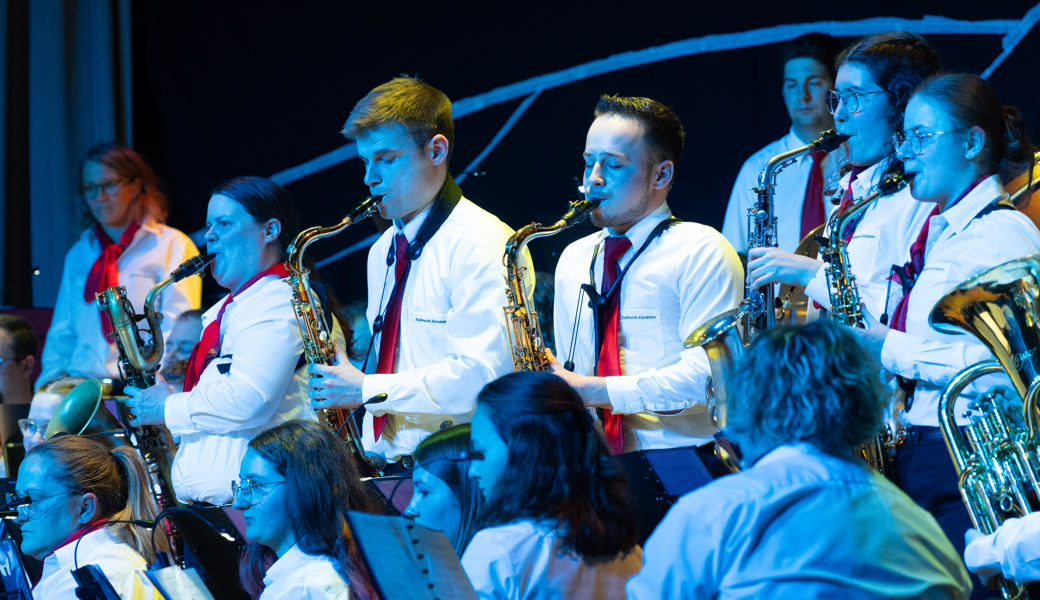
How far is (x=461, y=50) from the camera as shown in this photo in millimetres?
6492

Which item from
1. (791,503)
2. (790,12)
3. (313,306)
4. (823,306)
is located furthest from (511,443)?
(790,12)

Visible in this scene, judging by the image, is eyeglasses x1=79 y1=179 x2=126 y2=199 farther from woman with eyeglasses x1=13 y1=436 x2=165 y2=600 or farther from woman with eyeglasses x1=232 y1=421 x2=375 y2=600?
woman with eyeglasses x1=232 y1=421 x2=375 y2=600

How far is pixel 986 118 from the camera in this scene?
11.6 feet

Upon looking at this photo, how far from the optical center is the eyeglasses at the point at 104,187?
657 cm

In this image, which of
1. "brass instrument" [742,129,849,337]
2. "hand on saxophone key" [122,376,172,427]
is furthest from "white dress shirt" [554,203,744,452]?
"hand on saxophone key" [122,376,172,427]

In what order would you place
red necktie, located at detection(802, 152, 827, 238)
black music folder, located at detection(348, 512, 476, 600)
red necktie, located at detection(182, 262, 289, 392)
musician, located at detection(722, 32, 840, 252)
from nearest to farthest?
black music folder, located at detection(348, 512, 476, 600) → red necktie, located at detection(182, 262, 289, 392) → red necktie, located at detection(802, 152, 827, 238) → musician, located at detection(722, 32, 840, 252)

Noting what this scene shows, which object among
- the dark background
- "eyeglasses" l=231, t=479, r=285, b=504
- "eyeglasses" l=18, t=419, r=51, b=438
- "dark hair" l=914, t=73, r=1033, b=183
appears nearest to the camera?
"dark hair" l=914, t=73, r=1033, b=183

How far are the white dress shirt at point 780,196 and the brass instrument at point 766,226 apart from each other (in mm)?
Result: 872

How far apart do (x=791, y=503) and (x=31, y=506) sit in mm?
3029

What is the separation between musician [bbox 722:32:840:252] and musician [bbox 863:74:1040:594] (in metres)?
1.52

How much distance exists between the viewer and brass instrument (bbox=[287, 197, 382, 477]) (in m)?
4.44

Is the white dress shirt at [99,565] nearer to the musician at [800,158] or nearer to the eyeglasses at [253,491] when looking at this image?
the eyeglasses at [253,491]

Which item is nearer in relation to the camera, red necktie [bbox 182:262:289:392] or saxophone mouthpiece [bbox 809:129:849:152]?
saxophone mouthpiece [bbox 809:129:849:152]

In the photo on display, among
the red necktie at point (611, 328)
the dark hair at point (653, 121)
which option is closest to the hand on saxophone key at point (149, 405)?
the red necktie at point (611, 328)
